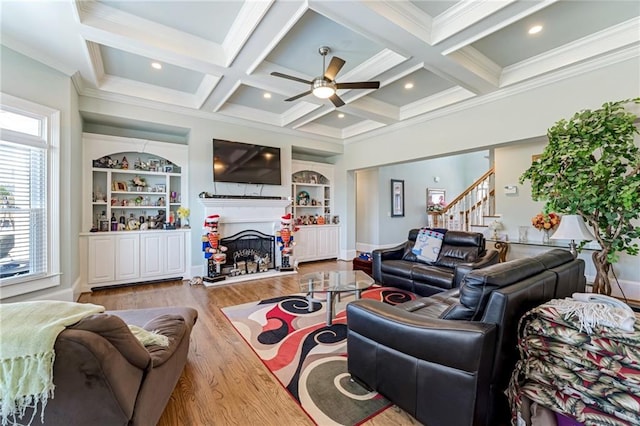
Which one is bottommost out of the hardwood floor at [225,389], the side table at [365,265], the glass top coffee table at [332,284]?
the hardwood floor at [225,389]

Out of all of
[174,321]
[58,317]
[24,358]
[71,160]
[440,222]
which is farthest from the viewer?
[440,222]

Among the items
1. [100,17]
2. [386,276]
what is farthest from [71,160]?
[386,276]

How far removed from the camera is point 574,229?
279cm

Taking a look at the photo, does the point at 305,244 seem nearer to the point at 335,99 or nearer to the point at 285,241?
the point at 285,241

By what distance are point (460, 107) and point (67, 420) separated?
5.28 m

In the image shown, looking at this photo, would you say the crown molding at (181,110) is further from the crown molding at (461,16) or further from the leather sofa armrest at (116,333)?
the leather sofa armrest at (116,333)

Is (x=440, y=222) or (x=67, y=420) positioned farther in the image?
(x=440, y=222)

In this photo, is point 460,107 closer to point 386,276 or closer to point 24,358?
point 386,276

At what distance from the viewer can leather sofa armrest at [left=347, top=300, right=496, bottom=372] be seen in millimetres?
1395

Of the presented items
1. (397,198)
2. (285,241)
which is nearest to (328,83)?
(285,241)

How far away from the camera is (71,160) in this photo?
363 cm

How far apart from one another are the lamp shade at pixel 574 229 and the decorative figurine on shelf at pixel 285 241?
4167mm

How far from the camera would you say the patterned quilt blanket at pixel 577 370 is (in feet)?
3.96

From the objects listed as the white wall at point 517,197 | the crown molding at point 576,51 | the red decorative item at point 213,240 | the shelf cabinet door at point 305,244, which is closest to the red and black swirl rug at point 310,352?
the red decorative item at point 213,240
